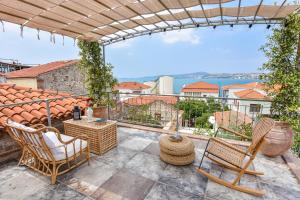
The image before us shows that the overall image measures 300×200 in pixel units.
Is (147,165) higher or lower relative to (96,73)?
lower

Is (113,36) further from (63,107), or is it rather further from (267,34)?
(267,34)

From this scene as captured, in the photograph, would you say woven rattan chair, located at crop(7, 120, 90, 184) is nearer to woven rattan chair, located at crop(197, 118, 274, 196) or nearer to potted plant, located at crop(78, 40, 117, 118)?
potted plant, located at crop(78, 40, 117, 118)

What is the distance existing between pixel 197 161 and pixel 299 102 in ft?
6.92

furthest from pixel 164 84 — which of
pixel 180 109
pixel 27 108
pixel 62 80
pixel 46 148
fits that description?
pixel 46 148

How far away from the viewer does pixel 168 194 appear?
211 centimetres

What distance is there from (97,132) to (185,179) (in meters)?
1.73

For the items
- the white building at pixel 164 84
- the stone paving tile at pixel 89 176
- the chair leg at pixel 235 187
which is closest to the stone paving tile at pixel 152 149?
the stone paving tile at pixel 89 176

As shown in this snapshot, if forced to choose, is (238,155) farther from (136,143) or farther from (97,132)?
(97,132)

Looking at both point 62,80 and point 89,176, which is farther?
Answer: point 62,80

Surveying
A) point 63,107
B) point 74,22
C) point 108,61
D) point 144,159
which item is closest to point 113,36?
point 108,61

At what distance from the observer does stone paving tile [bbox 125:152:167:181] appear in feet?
8.34

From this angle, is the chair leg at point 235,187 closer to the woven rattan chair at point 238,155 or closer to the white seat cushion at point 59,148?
the woven rattan chair at point 238,155

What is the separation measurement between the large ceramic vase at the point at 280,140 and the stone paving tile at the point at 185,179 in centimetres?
143

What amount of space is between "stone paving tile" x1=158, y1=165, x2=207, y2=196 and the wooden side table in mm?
1286
